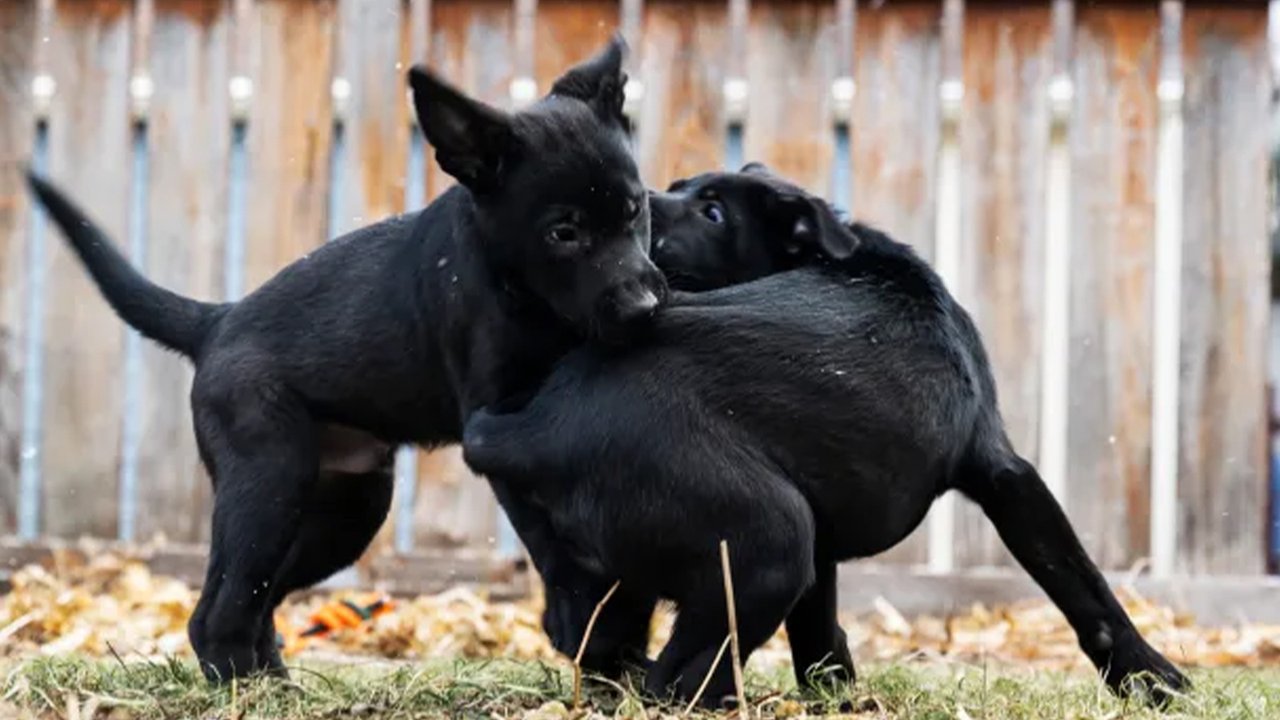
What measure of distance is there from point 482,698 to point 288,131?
3.75m

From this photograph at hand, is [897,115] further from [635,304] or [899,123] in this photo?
[635,304]

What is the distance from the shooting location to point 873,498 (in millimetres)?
3953

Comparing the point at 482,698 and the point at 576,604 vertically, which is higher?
the point at 576,604

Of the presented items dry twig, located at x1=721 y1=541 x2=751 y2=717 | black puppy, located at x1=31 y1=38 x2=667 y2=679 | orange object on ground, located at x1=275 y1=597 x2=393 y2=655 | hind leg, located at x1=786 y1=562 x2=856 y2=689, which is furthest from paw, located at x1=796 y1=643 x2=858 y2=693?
orange object on ground, located at x1=275 y1=597 x2=393 y2=655

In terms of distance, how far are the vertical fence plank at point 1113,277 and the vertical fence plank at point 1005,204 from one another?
134 mm

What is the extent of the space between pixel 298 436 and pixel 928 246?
3.12 m

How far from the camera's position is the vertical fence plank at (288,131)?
23.8 ft

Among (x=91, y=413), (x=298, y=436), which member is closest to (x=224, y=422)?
(x=298, y=436)

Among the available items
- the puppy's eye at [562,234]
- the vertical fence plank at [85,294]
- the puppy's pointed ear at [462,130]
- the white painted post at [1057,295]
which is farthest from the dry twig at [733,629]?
the vertical fence plank at [85,294]

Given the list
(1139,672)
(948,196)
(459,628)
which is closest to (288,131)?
(459,628)

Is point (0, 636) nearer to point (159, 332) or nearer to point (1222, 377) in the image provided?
point (159, 332)

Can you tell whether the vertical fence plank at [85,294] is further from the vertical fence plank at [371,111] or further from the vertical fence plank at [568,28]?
the vertical fence plank at [568,28]

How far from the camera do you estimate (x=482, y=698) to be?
3.98 meters

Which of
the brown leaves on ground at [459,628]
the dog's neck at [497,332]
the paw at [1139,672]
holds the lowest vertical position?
the brown leaves on ground at [459,628]
